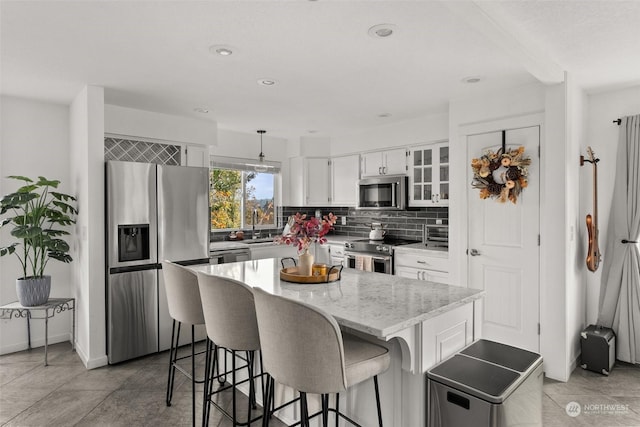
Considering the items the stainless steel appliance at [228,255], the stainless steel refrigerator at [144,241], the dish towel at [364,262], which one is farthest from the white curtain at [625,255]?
the stainless steel refrigerator at [144,241]

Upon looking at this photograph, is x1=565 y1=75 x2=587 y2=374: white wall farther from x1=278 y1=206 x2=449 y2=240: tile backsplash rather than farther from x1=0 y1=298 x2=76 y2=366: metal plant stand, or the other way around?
x1=0 y1=298 x2=76 y2=366: metal plant stand

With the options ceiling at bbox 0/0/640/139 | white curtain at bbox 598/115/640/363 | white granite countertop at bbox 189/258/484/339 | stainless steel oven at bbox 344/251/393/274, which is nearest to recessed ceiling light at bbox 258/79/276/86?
ceiling at bbox 0/0/640/139

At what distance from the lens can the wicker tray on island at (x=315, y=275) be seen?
2361 millimetres

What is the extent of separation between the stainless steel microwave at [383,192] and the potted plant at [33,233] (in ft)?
10.7

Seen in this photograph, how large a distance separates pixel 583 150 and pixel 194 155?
394 centimetres

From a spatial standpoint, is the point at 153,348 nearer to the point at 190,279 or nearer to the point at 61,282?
the point at 61,282

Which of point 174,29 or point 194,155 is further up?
point 174,29

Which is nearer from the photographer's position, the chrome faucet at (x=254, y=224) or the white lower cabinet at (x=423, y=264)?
the white lower cabinet at (x=423, y=264)

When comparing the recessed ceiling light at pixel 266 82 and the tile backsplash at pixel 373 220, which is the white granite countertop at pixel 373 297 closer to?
the recessed ceiling light at pixel 266 82

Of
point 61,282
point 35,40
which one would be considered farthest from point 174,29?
point 61,282

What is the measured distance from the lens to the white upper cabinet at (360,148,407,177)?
471 centimetres

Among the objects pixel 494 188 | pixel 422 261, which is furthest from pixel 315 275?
pixel 422 261

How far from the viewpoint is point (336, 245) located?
5.14 meters

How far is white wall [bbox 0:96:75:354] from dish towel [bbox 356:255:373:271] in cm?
316
